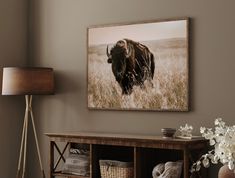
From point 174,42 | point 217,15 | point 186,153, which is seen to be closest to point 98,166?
point 186,153

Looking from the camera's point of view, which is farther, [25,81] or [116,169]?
[25,81]

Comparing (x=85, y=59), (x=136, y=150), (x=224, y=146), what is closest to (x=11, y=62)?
(x=85, y=59)

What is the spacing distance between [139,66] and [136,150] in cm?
87

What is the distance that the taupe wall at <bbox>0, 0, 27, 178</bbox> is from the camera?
213 inches

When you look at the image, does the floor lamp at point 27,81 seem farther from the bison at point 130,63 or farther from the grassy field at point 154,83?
the bison at point 130,63

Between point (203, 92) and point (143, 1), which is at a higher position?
point (143, 1)

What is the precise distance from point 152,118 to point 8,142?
5.68 feet

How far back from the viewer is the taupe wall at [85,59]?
4336mm

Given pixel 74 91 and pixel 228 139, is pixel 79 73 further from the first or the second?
pixel 228 139

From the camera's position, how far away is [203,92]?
4430 millimetres

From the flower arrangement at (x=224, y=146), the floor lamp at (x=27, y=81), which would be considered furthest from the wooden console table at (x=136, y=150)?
the floor lamp at (x=27, y=81)

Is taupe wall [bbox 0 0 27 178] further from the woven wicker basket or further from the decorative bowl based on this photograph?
the decorative bowl

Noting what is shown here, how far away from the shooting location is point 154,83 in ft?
15.4

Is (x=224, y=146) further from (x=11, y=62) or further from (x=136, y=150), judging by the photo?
(x=11, y=62)
